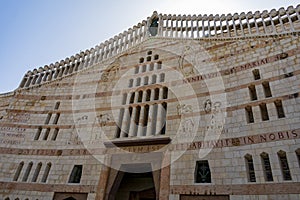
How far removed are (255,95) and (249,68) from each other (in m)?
1.22

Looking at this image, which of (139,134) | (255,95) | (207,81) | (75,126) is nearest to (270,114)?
(255,95)

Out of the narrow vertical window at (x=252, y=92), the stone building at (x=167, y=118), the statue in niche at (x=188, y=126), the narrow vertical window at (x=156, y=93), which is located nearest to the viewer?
the stone building at (x=167, y=118)

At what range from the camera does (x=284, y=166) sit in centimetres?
678

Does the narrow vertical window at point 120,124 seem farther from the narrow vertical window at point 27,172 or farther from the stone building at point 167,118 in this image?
the narrow vertical window at point 27,172

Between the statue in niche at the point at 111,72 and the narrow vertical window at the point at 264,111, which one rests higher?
the statue in niche at the point at 111,72

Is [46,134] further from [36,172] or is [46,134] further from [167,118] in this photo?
[167,118]

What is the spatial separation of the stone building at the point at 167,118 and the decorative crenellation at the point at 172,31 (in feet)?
0.21

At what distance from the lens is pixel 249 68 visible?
29.6 feet

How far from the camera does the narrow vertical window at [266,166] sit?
6831 mm

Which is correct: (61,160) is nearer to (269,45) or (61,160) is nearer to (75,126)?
(75,126)

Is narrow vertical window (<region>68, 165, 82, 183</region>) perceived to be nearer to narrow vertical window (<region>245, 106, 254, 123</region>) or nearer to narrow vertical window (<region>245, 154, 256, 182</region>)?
narrow vertical window (<region>245, 154, 256, 182</region>)

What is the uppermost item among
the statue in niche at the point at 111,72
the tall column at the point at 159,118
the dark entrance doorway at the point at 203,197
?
Result: the statue in niche at the point at 111,72

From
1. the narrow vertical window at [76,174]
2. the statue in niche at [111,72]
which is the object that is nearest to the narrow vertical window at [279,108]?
the statue in niche at [111,72]

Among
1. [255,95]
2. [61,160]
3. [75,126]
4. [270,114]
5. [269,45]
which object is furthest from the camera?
[75,126]
